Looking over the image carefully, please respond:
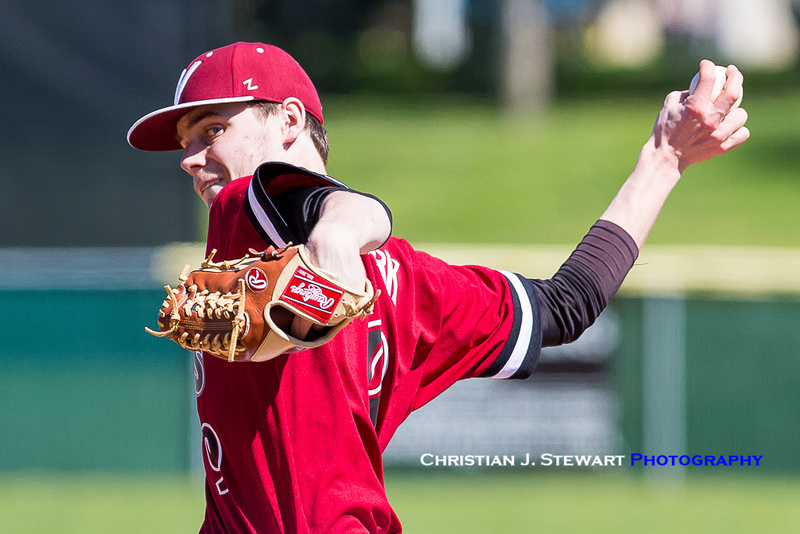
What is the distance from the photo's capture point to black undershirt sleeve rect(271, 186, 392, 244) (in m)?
1.39

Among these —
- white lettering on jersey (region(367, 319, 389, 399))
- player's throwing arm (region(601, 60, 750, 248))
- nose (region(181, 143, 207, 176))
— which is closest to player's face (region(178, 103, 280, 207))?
nose (region(181, 143, 207, 176))

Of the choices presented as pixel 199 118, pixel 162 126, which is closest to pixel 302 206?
pixel 199 118

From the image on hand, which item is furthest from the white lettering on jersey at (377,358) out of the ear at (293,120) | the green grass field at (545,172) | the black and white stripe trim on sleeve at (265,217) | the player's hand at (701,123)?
the green grass field at (545,172)

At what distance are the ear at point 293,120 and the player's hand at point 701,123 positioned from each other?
0.72 m

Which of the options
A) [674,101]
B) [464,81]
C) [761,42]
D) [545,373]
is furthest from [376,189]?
[761,42]

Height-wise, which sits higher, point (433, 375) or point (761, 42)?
point (761, 42)

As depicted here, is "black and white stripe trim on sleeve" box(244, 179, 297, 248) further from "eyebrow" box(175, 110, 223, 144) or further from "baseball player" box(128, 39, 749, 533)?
"eyebrow" box(175, 110, 223, 144)

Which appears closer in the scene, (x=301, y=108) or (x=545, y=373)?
(x=301, y=108)

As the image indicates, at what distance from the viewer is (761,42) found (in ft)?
71.4

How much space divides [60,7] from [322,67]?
10893 millimetres

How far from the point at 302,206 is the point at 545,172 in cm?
1190

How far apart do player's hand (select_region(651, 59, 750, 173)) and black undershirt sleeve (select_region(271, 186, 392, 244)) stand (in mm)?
795

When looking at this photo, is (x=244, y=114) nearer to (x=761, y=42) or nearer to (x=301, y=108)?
(x=301, y=108)

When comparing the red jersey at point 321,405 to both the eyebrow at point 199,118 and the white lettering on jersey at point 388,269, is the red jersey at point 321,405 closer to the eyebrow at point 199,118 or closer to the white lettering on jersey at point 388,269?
the white lettering on jersey at point 388,269
